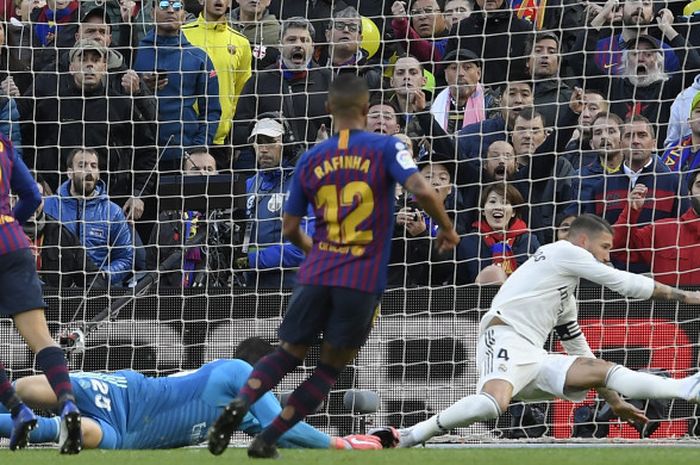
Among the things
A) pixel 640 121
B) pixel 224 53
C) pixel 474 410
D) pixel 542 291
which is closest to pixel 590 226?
pixel 542 291

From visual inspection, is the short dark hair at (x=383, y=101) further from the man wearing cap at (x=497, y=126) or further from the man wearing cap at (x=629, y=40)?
the man wearing cap at (x=629, y=40)

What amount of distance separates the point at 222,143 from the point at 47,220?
1730 millimetres

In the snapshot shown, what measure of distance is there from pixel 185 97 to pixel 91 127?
2.66 ft

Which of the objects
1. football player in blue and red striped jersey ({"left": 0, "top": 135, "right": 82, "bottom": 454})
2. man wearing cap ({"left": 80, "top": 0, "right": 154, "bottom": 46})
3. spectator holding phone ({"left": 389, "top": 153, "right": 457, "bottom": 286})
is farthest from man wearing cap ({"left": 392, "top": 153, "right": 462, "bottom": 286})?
football player in blue and red striped jersey ({"left": 0, "top": 135, "right": 82, "bottom": 454})

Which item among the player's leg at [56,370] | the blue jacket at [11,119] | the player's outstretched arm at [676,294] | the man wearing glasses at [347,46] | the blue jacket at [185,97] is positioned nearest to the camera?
the player's leg at [56,370]

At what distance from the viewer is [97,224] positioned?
1175cm

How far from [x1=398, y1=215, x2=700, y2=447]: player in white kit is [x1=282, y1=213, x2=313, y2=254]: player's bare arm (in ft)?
6.18

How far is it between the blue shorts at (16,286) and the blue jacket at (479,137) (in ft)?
15.7

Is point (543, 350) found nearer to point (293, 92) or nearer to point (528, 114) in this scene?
point (528, 114)

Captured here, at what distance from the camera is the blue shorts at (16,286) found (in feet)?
26.7

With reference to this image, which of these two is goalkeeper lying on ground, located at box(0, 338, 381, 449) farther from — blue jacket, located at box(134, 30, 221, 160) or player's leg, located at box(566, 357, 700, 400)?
blue jacket, located at box(134, 30, 221, 160)

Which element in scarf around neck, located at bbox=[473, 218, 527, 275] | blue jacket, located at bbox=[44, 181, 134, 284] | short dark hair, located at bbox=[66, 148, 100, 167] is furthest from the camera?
short dark hair, located at bbox=[66, 148, 100, 167]

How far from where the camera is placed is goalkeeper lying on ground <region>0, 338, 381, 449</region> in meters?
8.78

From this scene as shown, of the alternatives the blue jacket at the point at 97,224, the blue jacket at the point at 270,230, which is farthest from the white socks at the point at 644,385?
the blue jacket at the point at 97,224
